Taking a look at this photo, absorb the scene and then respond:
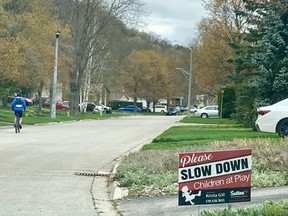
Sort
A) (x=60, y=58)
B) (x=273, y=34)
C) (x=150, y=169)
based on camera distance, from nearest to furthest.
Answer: (x=150, y=169), (x=273, y=34), (x=60, y=58)

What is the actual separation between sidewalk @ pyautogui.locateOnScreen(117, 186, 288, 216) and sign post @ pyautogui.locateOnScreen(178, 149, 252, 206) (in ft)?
4.64

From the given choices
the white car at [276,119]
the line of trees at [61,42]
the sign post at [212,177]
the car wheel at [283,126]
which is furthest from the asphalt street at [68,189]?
the line of trees at [61,42]

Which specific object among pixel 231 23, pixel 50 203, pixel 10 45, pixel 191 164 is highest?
pixel 231 23

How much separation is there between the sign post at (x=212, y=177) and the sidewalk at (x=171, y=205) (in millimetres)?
1415

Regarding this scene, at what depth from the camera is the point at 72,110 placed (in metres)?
63.9

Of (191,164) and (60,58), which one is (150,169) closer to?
(191,164)

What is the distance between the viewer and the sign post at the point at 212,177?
7160 mm

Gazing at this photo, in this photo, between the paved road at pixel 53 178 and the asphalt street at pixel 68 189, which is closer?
the asphalt street at pixel 68 189

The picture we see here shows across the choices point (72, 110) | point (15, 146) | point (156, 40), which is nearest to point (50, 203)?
point (15, 146)

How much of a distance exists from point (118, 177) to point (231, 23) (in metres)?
43.1

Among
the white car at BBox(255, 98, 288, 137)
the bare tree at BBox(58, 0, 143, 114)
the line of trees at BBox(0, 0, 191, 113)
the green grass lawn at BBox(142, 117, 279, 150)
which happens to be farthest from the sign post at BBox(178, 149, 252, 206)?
the bare tree at BBox(58, 0, 143, 114)

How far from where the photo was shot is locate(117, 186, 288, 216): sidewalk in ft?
30.1

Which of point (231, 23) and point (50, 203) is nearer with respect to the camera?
point (50, 203)

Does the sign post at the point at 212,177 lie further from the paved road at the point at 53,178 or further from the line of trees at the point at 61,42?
the line of trees at the point at 61,42
